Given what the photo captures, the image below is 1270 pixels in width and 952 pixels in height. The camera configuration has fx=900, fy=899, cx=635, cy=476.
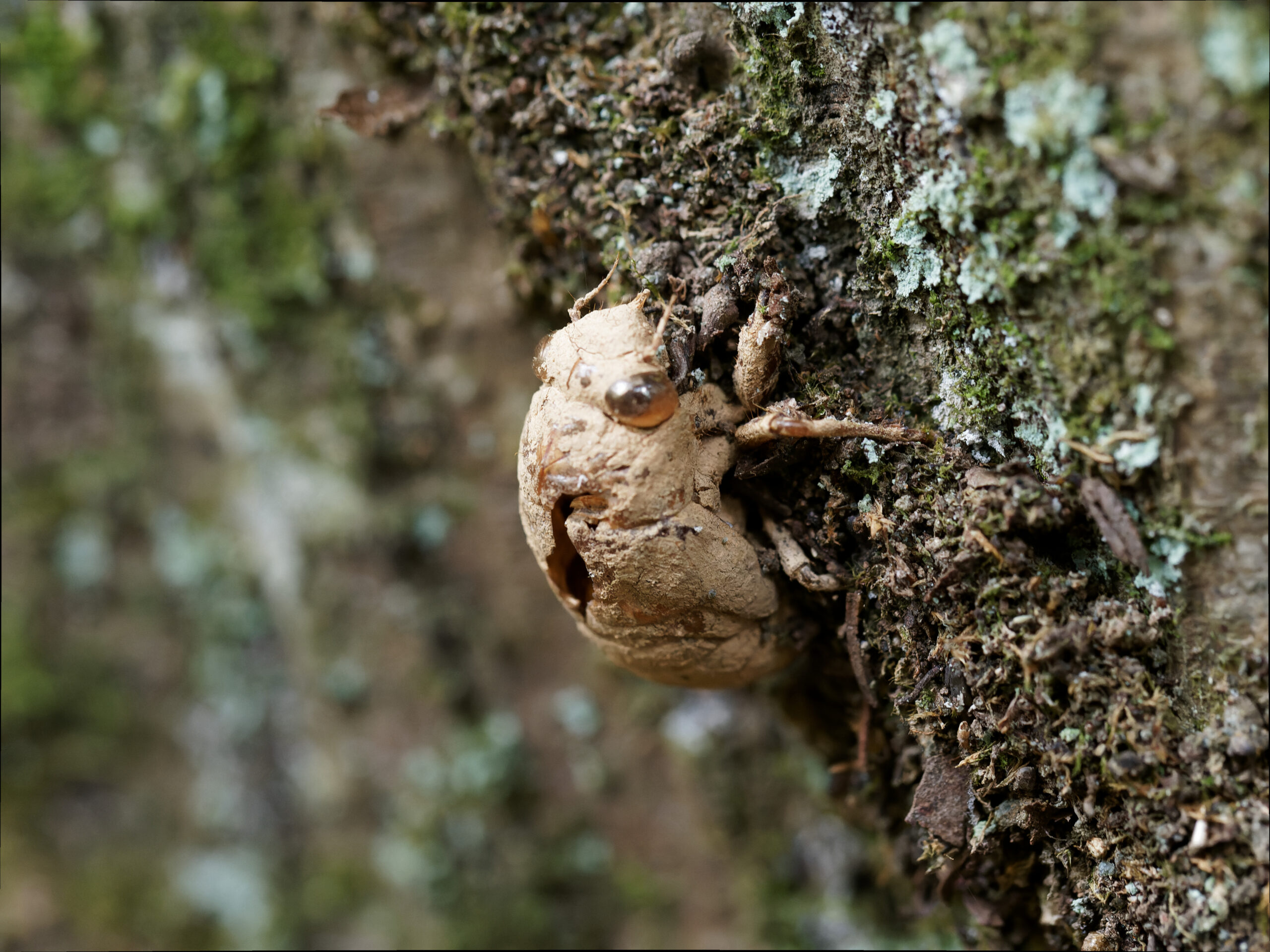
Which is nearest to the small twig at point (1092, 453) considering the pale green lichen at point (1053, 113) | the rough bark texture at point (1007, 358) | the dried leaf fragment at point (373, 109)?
the rough bark texture at point (1007, 358)

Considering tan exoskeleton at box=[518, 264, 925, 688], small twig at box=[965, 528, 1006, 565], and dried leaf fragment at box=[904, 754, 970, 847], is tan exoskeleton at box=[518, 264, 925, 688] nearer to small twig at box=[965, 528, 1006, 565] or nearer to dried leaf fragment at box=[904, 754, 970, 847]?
small twig at box=[965, 528, 1006, 565]

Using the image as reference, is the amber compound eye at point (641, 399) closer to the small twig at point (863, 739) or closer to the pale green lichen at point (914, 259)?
the pale green lichen at point (914, 259)

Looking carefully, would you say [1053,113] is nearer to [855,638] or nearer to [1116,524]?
[1116,524]

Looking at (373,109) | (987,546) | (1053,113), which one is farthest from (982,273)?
(373,109)

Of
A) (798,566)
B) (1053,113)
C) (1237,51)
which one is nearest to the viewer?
(1237,51)

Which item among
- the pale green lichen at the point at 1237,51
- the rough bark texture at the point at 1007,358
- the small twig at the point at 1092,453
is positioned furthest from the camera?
the small twig at the point at 1092,453

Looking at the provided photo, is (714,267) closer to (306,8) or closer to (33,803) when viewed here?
(306,8)
